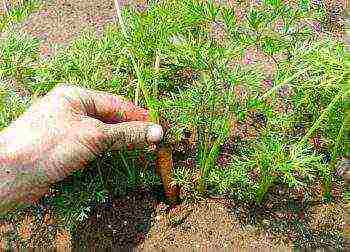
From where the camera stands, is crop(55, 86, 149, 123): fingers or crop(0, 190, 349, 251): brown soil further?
crop(0, 190, 349, 251): brown soil

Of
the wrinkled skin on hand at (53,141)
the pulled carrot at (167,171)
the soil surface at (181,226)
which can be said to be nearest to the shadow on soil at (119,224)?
the soil surface at (181,226)

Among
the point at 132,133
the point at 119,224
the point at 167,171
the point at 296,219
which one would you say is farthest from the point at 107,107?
the point at 296,219

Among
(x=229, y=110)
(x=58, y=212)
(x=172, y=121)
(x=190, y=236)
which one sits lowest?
(x=190, y=236)

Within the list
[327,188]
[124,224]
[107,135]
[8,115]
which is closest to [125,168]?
[124,224]

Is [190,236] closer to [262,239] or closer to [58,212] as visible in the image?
[262,239]

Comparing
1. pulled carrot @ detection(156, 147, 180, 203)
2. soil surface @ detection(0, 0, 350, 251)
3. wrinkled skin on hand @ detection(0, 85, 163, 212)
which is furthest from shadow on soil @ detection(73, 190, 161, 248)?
wrinkled skin on hand @ detection(0, 85, 163, 212)

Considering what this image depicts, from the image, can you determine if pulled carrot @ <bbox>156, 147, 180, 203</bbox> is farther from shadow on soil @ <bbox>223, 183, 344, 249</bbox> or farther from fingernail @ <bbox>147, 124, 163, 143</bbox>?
shadow on soil @ <bbox>223, 183, 344, 249</bbox>

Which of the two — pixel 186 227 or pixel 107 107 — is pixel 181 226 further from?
pixel 107 107

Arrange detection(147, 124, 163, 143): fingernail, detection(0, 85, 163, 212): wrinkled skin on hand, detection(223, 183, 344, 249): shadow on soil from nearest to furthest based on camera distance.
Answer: detection(0, 85, 163, 212): wrinkled skin on hand
detection(147, 124, 163, 143): fingernail
detection(223, 183, 344, 249): shadow on soil
